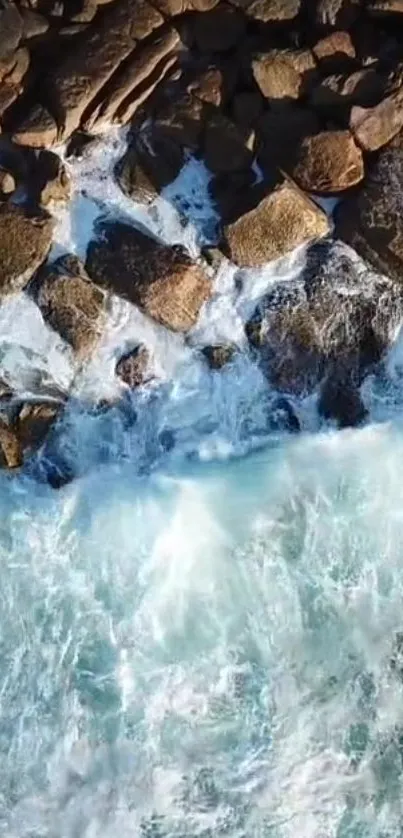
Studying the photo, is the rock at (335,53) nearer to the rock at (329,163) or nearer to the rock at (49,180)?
the rock at (329,163)

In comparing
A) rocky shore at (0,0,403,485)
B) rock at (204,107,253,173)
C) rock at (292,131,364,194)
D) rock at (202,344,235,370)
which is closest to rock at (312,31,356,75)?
rocky shore at (0,0,403,485)

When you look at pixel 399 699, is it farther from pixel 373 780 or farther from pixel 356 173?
pixel 356 173

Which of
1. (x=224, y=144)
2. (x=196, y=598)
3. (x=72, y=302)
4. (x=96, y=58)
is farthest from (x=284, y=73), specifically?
(x=196, y=598)

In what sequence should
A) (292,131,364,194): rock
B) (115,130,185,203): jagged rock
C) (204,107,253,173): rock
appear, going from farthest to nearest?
(115,130,185,203): jagged rock < (204,107,253,173): rock < (292,131,364,194): rock

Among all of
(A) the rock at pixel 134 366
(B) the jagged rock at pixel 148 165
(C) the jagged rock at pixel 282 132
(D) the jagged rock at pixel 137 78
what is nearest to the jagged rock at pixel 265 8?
(D) the jagged rock at pixel 137 78

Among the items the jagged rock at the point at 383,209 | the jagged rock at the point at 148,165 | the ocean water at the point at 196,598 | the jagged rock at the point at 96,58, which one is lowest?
the ocean water at the point at 196,598

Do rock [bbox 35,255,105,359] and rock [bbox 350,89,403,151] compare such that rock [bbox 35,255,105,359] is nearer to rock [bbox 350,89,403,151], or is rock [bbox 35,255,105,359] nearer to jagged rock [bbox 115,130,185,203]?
jagged rock [bbox 115,130,185,203]
